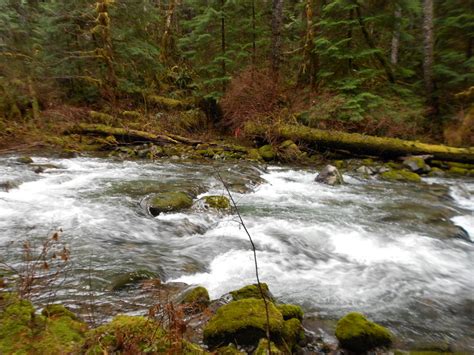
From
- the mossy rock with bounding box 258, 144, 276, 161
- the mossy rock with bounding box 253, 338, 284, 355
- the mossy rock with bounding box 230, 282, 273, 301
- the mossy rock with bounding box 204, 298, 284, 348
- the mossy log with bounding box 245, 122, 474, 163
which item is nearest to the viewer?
the mossy rock with bounding box 253, 338, 284, 355

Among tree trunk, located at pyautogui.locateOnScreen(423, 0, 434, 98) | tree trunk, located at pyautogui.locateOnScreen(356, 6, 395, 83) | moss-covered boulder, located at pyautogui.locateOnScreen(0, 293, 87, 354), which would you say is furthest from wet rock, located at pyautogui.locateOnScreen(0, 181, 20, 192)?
tree trunk, located at pyautogui.locateOnScreen(423, 0, 434, 98)

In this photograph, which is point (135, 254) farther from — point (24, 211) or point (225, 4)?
point (225, 4)

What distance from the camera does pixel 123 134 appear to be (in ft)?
48.4

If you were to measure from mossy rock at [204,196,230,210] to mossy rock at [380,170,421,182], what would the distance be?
19.2 feet

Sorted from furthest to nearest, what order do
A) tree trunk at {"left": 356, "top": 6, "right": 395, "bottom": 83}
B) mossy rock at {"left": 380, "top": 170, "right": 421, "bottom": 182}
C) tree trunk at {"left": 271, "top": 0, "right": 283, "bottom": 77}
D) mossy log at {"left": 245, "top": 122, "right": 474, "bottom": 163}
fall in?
tree trunk at {"left": 356, "top": 6, "right": 395, "bottom": 83} → tree trunk at {"left": 271, "top": 0, "right": 283, "bottom": 77} → mossy log at {"left": 245, "top": 122, "right": 474, "bottom": 163} → mossy rock at {"left": 380, "top": 170, "right": 421, "bottom": 182}

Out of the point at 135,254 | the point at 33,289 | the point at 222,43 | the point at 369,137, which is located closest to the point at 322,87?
the point at 369,137

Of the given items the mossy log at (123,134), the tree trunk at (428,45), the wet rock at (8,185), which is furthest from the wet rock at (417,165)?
the wet rock at (8,185)

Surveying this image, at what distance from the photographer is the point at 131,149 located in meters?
14.2

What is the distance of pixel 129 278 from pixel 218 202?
3336mm

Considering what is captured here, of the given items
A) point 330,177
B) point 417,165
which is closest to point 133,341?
point 330,177

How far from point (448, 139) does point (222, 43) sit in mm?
10262

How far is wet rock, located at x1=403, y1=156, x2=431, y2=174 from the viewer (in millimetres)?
11641

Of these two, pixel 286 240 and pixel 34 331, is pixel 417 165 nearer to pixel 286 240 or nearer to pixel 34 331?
pixel 286 240

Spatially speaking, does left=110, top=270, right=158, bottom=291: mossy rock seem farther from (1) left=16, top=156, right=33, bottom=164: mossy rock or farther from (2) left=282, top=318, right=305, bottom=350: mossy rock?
(1) left=16, top=156, right=33, bottom=164: mossy rock
